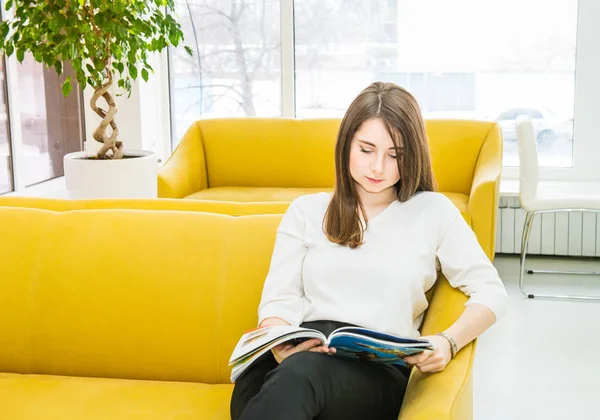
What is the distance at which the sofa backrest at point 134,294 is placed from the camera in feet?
6.73

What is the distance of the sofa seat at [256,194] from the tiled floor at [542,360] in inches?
29.0

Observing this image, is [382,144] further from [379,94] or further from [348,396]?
[348,396]

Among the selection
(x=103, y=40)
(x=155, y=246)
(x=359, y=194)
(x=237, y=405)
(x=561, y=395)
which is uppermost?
(x=103, y=40)

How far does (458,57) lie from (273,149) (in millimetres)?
1474

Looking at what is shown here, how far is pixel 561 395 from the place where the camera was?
3.08 metres

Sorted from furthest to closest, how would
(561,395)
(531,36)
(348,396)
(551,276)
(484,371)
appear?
1. (531,36)
2. (551,276)
3. (484,371)
4. (561,395)
5. (348,396)

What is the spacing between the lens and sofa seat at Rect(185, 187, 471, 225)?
4.70 metres

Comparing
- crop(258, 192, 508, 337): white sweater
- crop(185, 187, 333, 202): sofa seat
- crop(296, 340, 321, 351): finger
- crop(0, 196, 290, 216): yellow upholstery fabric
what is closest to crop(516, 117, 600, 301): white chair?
crop(185, 187, 333, 202): sofa seat

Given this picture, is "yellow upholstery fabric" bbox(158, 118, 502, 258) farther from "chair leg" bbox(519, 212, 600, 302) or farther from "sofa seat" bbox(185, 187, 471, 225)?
"chair leg" bbox(519, 212, 600, 302)

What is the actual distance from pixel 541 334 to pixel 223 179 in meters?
2.22

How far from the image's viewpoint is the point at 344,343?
1640mm

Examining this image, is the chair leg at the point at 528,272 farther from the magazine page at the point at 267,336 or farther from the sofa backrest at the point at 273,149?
the magazine page at the point at 267,336

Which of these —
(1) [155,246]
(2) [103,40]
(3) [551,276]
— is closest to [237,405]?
(1) [155,246]


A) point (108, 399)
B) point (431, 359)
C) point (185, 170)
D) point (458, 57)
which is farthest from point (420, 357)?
point (458, 57)
